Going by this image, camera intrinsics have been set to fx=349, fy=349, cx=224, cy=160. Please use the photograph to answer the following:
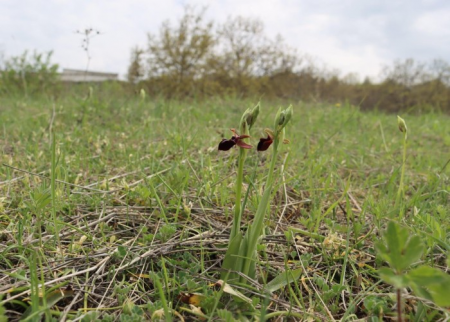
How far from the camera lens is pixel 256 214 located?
3.16 ft

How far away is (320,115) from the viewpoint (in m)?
4.63

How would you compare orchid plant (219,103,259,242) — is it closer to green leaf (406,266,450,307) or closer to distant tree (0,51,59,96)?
green leaf (406,266,450,307)

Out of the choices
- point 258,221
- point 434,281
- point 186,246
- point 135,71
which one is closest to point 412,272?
point 434,281

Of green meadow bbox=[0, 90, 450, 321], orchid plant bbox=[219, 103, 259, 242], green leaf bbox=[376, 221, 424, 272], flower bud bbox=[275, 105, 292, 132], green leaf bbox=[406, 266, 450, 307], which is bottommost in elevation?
green meadow bbox=[0, 90, 450, 321]

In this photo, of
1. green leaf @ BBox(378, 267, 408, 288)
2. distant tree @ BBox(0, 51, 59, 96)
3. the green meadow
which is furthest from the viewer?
distant tree @ BBox(0, 51, 59, 96)

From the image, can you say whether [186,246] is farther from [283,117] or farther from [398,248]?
[398,248]

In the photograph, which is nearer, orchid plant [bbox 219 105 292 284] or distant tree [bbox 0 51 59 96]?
orchid plant [bbox 219 105 292 284]

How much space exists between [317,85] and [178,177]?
9.32 meters

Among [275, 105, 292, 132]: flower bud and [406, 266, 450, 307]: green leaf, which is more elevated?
[275, 105, 292, 132]: flower bud

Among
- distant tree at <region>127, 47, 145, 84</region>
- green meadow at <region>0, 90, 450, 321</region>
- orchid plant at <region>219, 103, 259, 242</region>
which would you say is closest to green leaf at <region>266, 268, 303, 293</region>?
green meadow at <region>0, 90, 450, 321</region>

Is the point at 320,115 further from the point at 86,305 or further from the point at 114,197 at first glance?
the point at 86,305

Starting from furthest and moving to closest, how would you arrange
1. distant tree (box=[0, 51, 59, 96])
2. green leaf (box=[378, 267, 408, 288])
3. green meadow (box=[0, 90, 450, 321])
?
1. distant tree (box=[0, 51, 59, 96])
2. green meadow (box=[0, 90, 450, 321])
3. green leaf (box=[378, 267, 408, 288])

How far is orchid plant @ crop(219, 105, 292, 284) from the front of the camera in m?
0.94

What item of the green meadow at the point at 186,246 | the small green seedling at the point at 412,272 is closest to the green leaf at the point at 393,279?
the small green seedling at the point at 412,272
